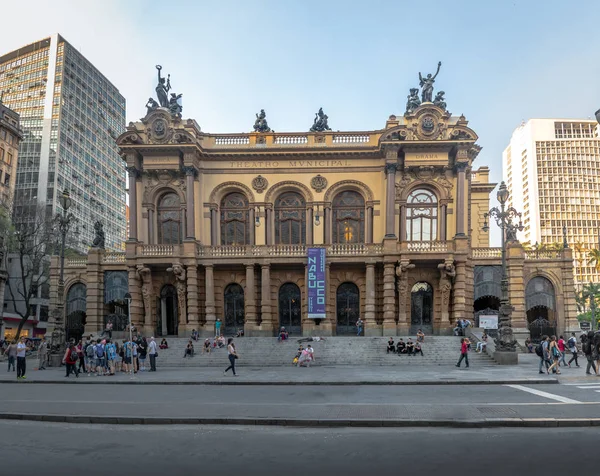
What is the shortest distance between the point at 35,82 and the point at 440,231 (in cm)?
7050

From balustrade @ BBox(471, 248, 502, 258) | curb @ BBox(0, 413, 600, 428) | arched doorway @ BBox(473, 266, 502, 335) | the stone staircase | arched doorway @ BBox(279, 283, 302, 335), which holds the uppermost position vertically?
balustrade @ BBox(471, 248, 502, 258)

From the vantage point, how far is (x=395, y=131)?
36.5 metres

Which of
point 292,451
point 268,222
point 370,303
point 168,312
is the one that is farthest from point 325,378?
point 168,312

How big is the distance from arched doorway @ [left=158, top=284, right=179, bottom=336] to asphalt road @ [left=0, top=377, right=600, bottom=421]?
1896 cm

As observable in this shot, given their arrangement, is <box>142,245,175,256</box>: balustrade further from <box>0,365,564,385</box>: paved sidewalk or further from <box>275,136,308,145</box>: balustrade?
<box>0,365,564,385</box>: paved sidewalk

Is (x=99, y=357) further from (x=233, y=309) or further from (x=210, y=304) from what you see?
(x=233, y=309)

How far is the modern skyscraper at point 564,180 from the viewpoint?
123m

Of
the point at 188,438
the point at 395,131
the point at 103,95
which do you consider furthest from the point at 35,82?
the point at 188,438

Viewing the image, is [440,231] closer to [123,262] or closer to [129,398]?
[123,262]

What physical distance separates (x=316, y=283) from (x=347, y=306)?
3520mm

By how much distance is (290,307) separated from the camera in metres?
38.1

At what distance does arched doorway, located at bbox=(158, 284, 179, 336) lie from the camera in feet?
125

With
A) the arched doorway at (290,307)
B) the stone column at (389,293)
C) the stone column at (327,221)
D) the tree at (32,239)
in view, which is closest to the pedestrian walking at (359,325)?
the stone column at (389,293)

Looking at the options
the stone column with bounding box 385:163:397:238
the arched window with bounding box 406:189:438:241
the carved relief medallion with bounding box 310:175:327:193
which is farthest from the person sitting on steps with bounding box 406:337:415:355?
the carved relief medallion with bounding box 310:175:327:193
